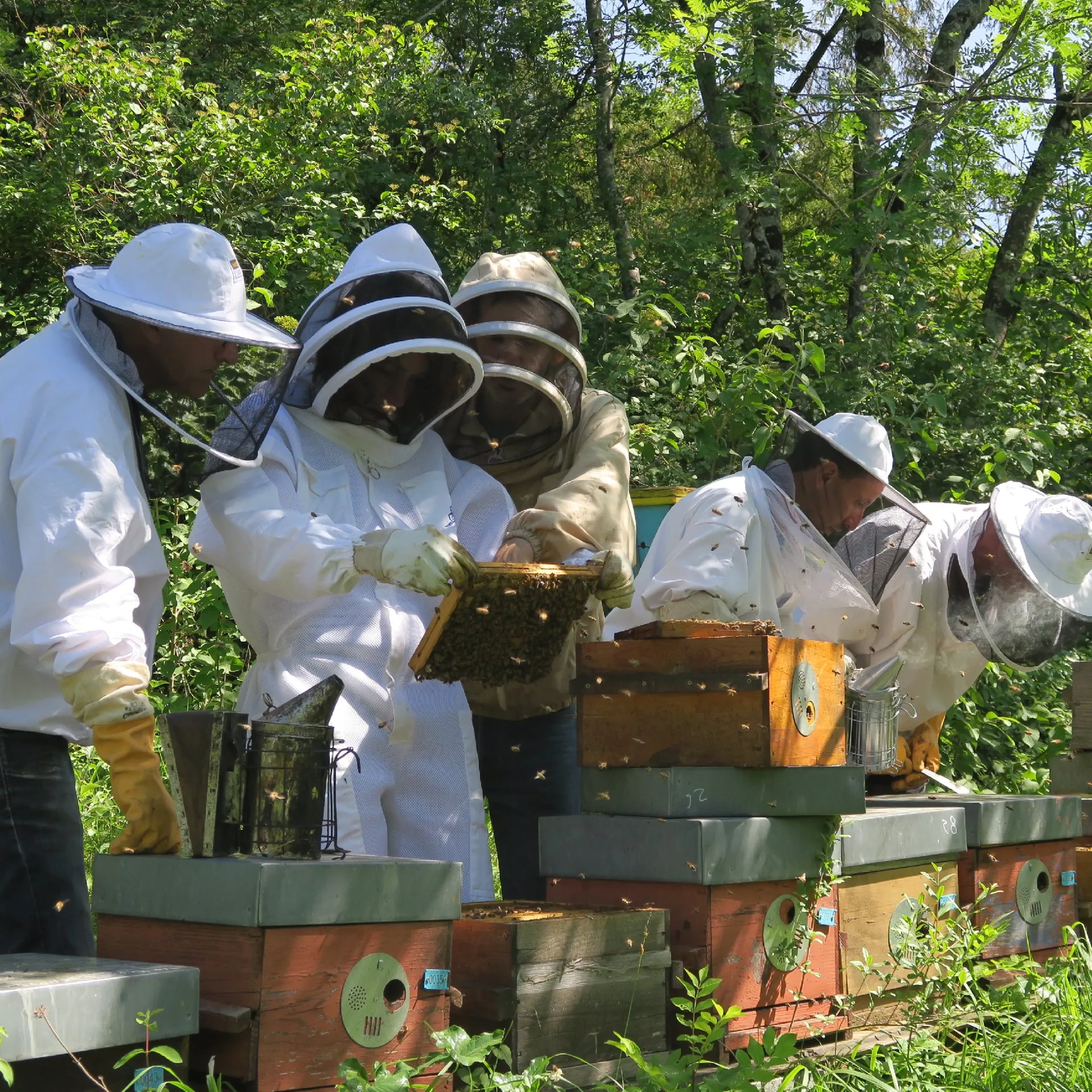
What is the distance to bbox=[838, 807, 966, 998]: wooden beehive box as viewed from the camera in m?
3.09

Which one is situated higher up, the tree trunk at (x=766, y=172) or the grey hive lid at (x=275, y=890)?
the tree trunk at (x=766, y=172)

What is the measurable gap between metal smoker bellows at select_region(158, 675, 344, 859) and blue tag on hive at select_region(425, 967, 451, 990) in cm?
28

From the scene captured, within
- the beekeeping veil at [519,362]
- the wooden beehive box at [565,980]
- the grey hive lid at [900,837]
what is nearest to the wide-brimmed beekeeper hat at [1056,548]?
the grey hive lid at [900,837]

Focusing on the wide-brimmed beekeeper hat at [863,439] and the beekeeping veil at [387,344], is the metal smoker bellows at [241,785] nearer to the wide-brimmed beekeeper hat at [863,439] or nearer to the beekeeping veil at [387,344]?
the beekeeping veil at [387,344]

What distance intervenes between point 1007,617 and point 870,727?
1135 millimetres

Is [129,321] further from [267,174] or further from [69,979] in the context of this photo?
[267,174]

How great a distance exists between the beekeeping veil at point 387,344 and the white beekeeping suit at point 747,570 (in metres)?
0.92

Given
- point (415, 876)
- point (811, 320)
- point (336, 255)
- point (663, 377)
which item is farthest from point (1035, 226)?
point (415, 876)

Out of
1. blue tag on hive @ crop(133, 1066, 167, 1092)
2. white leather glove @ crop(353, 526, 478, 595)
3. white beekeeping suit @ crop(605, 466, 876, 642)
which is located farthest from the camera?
white beekeeping suit @ crop(605, 466, 876, 642)

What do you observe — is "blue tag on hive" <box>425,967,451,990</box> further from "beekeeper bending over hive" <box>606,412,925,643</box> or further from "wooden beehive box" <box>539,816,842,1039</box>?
"beekeeper bending over hive" <box>606,412,925,643</box>

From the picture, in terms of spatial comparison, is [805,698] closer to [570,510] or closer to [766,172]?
[570,510]

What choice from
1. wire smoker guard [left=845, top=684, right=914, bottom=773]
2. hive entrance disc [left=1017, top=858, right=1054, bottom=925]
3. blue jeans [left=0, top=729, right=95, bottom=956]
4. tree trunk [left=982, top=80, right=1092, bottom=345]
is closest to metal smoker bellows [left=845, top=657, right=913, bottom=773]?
wire smoker guard [left=845, top=684, right=914, bottom=773]

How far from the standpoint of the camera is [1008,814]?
3627mm

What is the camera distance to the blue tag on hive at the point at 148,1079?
6.23ft
